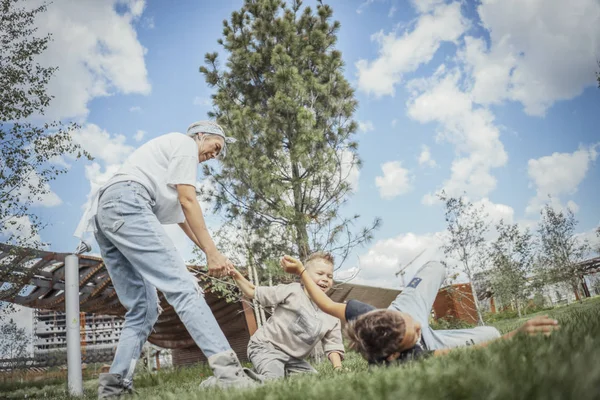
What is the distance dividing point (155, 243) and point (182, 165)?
Result: 0.52 m

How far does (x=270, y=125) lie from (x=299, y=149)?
1.18 meters

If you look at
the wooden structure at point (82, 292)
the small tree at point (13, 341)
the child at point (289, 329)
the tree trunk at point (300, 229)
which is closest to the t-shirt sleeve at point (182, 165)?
the child at point (289, 329)

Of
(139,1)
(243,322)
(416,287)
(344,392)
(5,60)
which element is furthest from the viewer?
(243,322)

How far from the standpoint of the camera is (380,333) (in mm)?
2125

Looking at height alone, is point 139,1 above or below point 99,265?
above

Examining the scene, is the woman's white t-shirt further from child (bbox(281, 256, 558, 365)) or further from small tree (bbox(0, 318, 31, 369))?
small tree (bbox(0, 318, 31, 369))

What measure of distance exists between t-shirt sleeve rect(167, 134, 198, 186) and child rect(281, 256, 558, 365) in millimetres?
920

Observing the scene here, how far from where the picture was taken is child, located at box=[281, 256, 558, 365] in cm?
212

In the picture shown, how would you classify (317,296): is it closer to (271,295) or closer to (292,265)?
(292,265)

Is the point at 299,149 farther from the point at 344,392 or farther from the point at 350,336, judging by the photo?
the point at 344,392

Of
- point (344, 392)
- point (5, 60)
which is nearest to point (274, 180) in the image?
point (5, 60)

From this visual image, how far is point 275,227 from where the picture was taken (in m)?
10.8

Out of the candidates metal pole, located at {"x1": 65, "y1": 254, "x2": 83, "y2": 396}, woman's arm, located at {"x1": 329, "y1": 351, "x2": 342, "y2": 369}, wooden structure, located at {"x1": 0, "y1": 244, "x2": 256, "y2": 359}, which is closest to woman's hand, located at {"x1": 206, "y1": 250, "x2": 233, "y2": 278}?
woman's arm, located at {"x1": 329, "y1": 351, "x2": 342, "y2": 369}

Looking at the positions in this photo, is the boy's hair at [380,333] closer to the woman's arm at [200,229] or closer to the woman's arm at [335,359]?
the woman's arm at [200,229]
